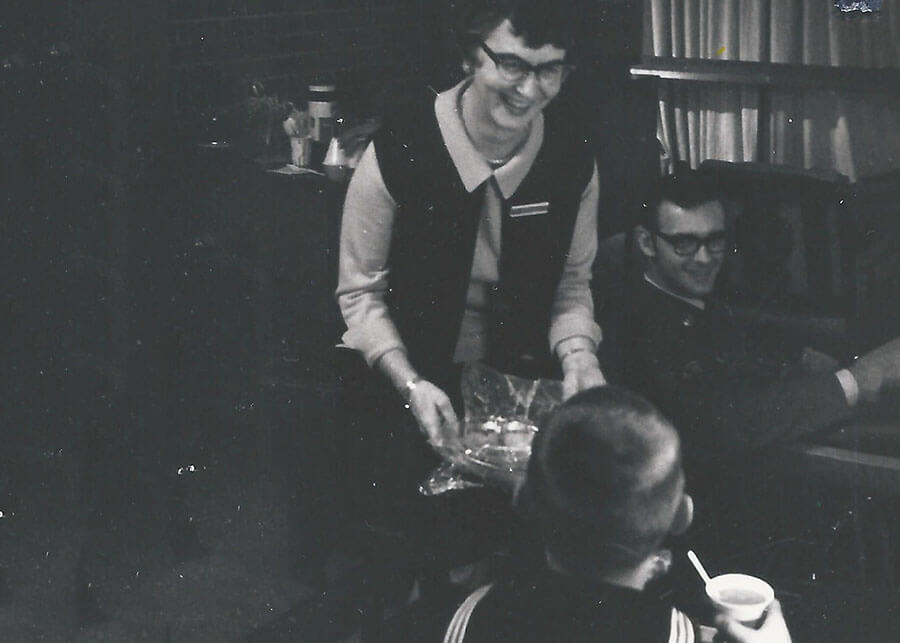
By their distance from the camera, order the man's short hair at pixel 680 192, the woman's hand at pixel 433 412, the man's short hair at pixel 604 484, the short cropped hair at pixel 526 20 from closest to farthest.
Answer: the man's short hair at pixel 604 484 → the short cropped hair at pixel 526 20 → the man's short hair at pixel 680 192 → the woman's hand at pixel 433 412

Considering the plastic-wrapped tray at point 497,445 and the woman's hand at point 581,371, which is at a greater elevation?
the woman's hand at point 581,371

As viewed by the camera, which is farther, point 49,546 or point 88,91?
point 49,546

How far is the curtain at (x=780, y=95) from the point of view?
2.65 m

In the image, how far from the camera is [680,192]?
2.77m

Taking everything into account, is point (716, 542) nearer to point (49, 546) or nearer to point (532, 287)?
point (532, 287)

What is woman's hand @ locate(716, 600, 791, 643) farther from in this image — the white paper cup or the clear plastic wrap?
the clear plastic wrap

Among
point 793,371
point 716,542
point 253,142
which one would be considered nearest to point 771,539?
point 716,542

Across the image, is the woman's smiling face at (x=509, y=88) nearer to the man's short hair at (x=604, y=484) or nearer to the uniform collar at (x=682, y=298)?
the uniform collar at (x=682, y=298)

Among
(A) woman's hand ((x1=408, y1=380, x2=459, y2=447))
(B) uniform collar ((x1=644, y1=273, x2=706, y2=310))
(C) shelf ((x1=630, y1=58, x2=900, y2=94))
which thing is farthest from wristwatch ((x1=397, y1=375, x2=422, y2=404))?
(C) shelf ((x1=630, y1=58, x2=900, y2=94))

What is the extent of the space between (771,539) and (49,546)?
5.31 ft

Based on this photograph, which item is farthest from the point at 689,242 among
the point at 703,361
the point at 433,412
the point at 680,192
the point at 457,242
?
the point at 433,412

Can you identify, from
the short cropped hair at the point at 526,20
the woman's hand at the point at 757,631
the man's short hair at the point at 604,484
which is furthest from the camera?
the short cropped hair at the point at 526,20

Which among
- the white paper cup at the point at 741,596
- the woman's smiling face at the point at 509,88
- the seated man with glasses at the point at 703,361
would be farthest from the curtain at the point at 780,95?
the white paper cup at the point at 741,596

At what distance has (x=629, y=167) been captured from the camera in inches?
109
